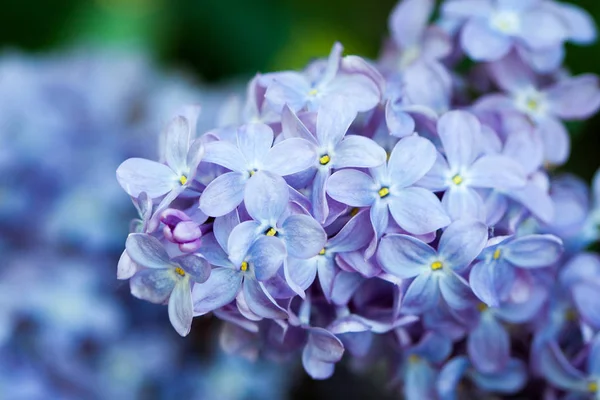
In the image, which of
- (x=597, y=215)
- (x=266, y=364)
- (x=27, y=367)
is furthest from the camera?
(x=266, y=364)

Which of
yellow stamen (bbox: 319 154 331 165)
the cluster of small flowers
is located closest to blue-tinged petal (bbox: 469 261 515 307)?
the cluster of small flowers

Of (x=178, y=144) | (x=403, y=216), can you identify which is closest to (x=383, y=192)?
(x=403, y=216)

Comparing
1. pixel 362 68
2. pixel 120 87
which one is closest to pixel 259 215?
pixel 362 68

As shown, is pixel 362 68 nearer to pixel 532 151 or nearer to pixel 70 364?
pixel 532 151

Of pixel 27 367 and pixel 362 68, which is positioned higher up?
pixel 362 68

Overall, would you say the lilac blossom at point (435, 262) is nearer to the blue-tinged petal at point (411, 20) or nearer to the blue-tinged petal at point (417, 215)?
the blue-tinged petal at point (417, 215)

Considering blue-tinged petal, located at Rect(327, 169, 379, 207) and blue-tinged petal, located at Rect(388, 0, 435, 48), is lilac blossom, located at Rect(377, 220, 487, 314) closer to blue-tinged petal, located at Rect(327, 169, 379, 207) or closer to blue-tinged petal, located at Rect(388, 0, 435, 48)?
blue-tinged petal, located at Rect(327, 169, 379, 207)

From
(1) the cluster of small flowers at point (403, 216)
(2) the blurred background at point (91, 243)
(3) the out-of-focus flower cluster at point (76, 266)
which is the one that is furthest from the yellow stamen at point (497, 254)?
(3) the out-of-focus flower cluster at point (76, 266)
